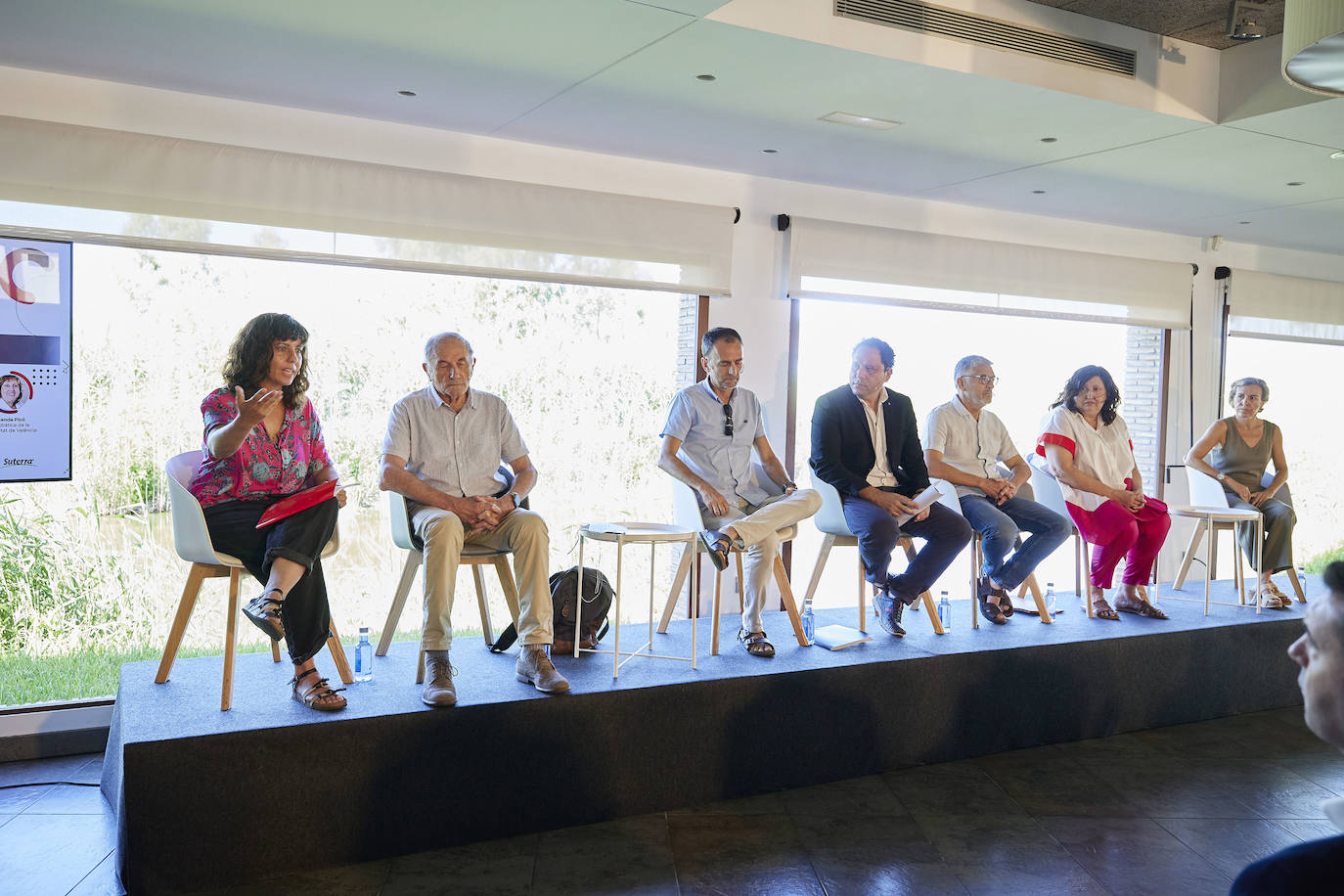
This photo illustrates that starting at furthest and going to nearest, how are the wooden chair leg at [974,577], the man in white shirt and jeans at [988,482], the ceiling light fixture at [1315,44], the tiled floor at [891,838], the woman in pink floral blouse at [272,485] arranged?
the man in white shirt and jeans at [988,482] → the wooden chair leg at [974,577] → the woman in pink floral blouse at [272,485] → the tiled floor at [891,838] → the ceiling light fixture at [1315,44]

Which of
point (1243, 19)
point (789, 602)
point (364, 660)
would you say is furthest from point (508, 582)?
point (1243, 19)

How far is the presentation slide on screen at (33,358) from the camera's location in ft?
13.4

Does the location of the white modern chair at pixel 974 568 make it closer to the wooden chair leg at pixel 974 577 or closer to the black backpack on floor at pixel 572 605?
the wooden chair leg at pixel 974 577

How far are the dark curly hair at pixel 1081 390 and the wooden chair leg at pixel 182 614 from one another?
432 centimetres

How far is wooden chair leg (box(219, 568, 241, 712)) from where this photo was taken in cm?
318

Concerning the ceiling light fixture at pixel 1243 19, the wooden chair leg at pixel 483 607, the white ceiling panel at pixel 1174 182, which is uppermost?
the ceiling light fixture at pixel 1243 19

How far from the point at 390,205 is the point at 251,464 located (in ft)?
5.68

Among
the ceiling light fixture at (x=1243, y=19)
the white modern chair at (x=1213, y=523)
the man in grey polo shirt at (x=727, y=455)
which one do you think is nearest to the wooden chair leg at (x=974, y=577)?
the man in grey polo shirt at (x=727, y=455)

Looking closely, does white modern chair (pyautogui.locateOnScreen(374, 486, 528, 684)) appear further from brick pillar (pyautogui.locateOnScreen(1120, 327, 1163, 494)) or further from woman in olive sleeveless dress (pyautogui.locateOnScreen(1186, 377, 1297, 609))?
brick pillar (pyautogui.locateOnScreen(1120, 327, 1163, 494))

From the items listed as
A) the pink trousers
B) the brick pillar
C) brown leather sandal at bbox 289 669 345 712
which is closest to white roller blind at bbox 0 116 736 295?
brown leather sandal at bbox 289 669 345 712

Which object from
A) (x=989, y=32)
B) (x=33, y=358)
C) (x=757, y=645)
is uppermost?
(x=989, y=32)

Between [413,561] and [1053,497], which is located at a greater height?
[1053,497]

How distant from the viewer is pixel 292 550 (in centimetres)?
330

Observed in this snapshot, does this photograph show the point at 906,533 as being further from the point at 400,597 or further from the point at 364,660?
the point at 364,660
